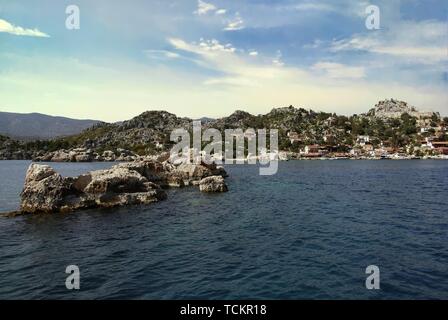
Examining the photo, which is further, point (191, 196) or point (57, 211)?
point (191, 196)

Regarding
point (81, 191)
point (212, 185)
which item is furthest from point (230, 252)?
point (212, 185)

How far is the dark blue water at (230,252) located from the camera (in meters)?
19.9

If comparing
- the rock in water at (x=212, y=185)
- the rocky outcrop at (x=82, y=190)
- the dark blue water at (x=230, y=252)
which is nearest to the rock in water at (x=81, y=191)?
the rocky outcrop at (x=82, y=190)

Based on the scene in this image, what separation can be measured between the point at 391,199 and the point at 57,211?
4559 centimetres

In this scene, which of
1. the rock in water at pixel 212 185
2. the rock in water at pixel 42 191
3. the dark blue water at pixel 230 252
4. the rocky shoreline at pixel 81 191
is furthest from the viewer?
the rock in water at pixel 212 185

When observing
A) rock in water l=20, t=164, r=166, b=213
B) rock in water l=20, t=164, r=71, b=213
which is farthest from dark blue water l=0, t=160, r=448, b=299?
rock in water l=20, t=164, r=166, b=213

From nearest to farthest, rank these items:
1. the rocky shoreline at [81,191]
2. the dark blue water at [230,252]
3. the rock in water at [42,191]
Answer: the dark blue water at [230,252] < the rock in water at [42,191] < the rocky shoreline at [81,191]

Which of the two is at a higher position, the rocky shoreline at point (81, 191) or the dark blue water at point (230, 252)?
the rocky shoreline at point (81, 191)

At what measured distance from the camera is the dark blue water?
1988cm

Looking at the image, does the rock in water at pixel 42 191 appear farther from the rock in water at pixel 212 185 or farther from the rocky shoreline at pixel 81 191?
the rock in water at pixel 212 185

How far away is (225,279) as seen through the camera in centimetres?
2125
